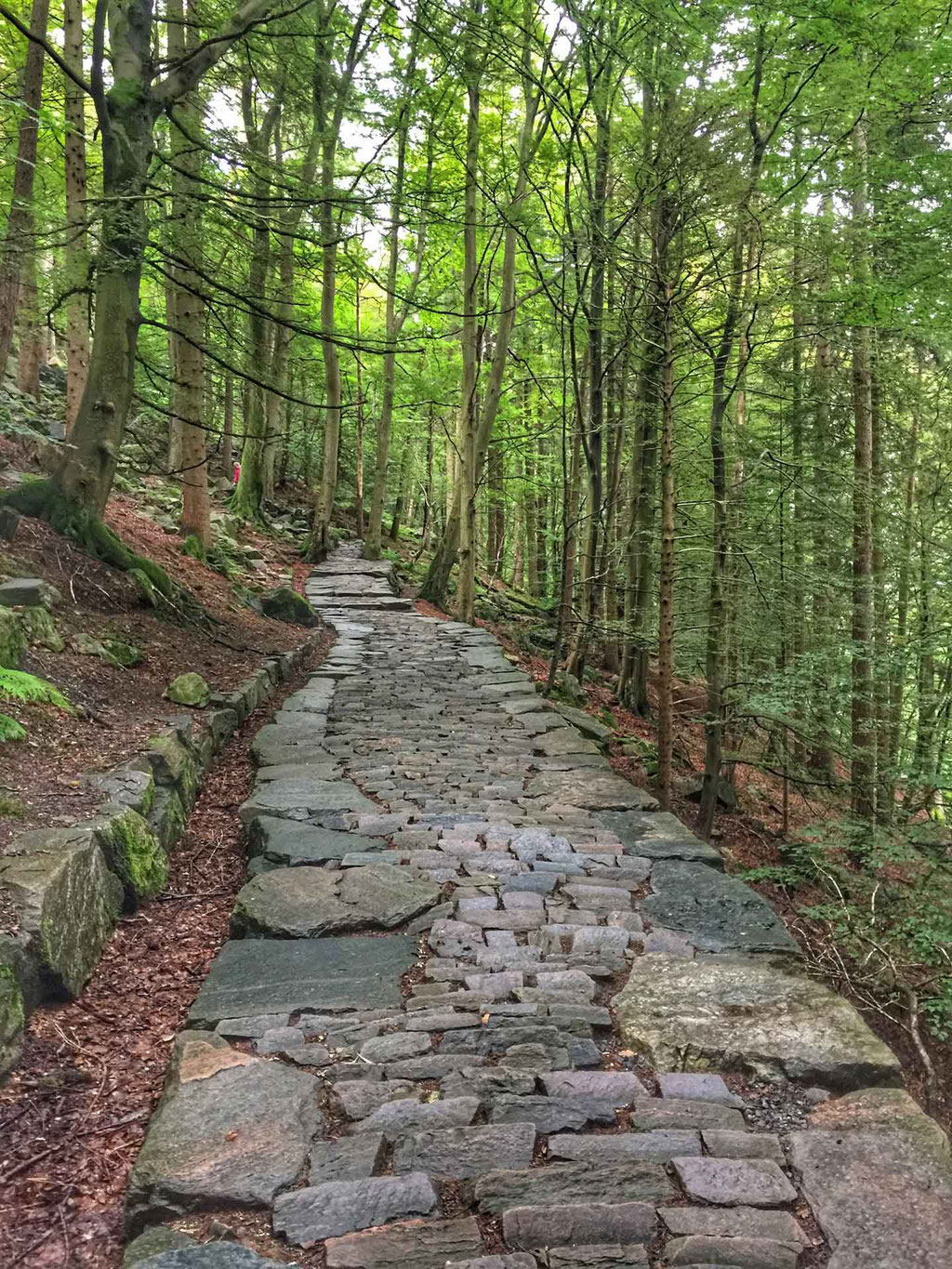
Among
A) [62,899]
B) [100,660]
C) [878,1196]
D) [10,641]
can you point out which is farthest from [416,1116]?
[100,660]

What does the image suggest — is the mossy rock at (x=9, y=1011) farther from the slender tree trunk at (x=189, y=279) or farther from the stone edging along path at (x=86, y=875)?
the slender tree trunk at (x=189, y=279)

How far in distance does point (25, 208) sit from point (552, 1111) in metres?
7.35

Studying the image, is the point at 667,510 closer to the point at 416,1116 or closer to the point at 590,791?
the point at 590,791

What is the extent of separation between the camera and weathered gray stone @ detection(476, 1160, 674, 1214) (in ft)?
6.30

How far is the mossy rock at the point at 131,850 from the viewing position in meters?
3.53

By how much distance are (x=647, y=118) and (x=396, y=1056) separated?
26.3 feet

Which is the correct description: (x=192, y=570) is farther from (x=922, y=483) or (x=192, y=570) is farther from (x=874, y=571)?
(x=922, y=483)

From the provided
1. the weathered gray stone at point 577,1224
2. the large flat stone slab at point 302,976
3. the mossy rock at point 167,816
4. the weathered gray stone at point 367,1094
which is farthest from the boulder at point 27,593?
the weathered gray stone at point 577,1224

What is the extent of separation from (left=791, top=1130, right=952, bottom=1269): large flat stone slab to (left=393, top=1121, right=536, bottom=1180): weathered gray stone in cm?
72

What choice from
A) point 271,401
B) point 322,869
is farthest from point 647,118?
point 271,401

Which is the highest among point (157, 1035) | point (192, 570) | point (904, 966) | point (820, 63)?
point (820, 63)

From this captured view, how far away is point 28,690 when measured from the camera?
4301mm

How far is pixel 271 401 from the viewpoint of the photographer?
65.1ft

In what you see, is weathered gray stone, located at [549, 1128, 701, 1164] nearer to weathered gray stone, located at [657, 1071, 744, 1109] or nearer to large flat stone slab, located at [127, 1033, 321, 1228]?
weathered gray stone, located at [657, 1071, 744, 1109]
